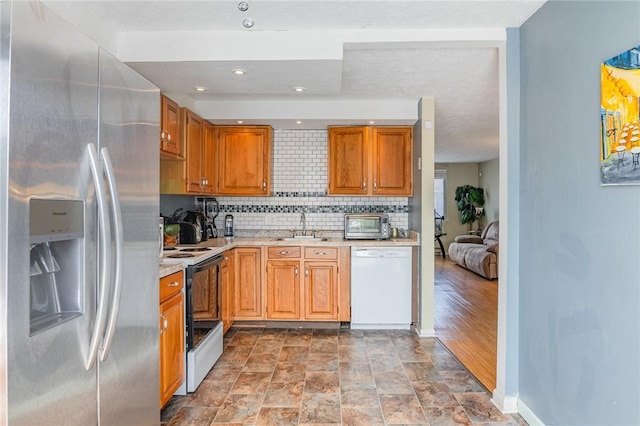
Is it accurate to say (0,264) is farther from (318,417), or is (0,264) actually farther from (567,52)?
(567,52)

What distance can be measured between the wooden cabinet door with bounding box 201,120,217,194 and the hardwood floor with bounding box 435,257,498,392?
279 cm

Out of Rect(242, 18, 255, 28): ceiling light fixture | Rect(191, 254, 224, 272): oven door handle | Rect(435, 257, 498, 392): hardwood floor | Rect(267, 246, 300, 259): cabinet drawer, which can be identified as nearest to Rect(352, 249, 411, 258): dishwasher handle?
Rect(267, 246, 300, 259): cabinet drawer

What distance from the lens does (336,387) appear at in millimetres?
2572

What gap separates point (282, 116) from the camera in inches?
151

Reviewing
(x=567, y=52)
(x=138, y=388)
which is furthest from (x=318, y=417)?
(x=567, y=52)

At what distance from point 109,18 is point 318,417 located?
8.93 ft

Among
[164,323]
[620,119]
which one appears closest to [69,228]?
[164,323]

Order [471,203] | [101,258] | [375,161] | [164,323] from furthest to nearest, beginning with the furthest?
1. [471,203]
2. [375,161]
3. [164,323]
4. [101,258]

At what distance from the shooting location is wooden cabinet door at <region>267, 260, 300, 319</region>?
380 centimetres

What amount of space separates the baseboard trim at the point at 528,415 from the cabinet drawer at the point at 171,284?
7.21 ft

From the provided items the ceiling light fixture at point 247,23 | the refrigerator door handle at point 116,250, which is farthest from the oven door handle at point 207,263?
the ceiling light fixture at point 247,23

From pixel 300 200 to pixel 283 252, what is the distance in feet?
2.70

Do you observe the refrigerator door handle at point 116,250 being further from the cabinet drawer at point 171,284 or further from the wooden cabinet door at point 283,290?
the wooden cabinet door at point 283,290

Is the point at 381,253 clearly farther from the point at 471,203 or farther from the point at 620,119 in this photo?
the point at 471,203
